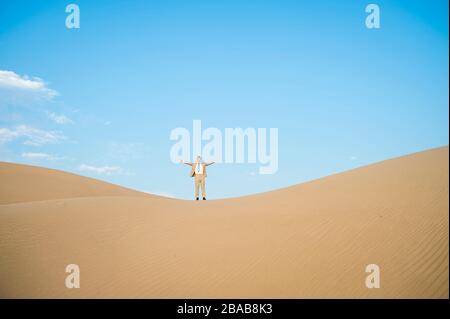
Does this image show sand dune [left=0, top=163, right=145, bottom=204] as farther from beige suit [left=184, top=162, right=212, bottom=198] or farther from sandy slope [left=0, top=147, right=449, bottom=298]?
sandy slope [left=0, top=147, right=449, bottom=298]

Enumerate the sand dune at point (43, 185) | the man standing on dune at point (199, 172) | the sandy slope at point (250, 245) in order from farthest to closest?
the sand dune at point (43, 185)
the man standing on dune at point (199, 172)
the sandy slope at point (250, 245)

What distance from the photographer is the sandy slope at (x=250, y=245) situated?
23.2ft

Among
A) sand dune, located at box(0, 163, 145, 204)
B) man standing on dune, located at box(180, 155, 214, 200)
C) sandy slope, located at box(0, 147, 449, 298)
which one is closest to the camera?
sandy slope, located at box(0, 147, 449, 298)

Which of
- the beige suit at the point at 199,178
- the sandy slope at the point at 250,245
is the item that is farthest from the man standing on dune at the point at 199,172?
the sandy slope at the point at 250,245

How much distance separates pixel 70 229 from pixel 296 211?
6.19 m

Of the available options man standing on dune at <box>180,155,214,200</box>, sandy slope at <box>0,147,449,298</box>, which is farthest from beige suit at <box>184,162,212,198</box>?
sandy slope at <box>0,147,449,298</box>

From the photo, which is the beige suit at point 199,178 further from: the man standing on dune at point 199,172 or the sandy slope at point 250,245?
the sandy slope at point 250,245

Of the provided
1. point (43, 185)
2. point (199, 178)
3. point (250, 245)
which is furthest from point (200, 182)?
point (43, 185)

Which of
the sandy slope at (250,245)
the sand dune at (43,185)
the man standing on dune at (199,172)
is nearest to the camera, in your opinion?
the sandy slope at (250,245)

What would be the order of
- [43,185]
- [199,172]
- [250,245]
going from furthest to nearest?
[43,185] < [199,172] < [250,245]

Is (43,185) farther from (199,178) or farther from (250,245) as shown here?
(250,245)

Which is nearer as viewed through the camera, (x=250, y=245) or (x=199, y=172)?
(x=250, y=245)

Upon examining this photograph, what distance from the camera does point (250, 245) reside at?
863cm

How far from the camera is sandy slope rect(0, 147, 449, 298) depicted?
709 centimetres
